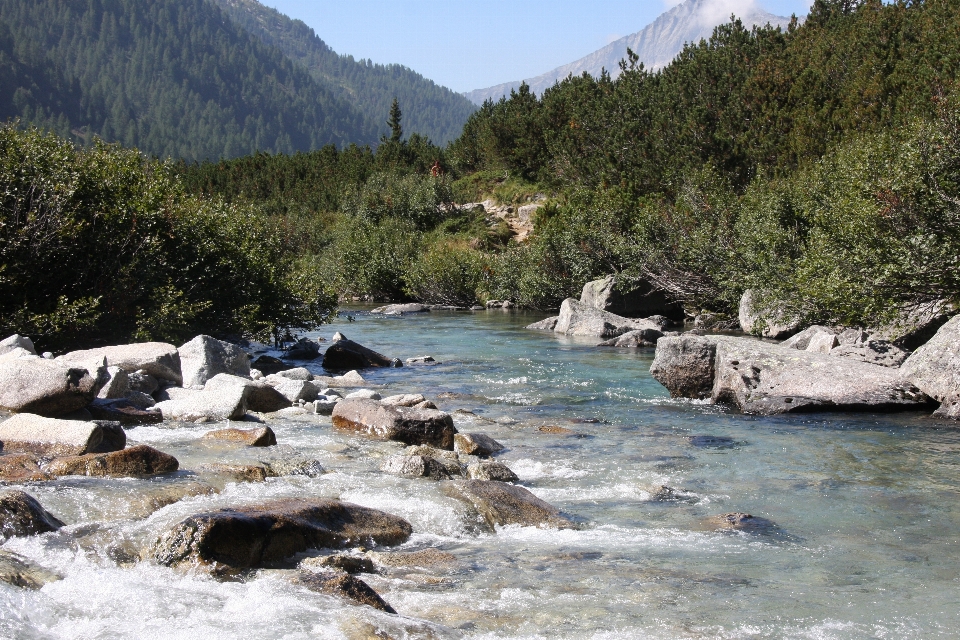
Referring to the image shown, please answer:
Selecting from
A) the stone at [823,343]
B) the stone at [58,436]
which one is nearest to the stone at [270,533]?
the stone at [58,436]

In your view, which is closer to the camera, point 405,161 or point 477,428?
point 477,428

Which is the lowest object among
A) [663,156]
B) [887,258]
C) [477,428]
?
[477,428]

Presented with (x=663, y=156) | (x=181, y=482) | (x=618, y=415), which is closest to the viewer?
(x=181, y=482)

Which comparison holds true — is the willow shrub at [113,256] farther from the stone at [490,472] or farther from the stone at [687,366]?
the stone at [687,366]

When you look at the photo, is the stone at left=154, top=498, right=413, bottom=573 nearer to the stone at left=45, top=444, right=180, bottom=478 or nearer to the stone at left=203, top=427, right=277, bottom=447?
the stone at left=45, top=444, right=180, bottom=478

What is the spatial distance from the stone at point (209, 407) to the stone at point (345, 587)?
22.0 ft

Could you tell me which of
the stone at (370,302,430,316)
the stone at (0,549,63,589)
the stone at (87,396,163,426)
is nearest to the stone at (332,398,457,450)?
the stone at (87,396,163,426)

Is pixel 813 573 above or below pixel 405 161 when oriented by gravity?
below

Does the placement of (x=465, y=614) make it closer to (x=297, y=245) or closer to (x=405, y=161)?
(x=297, y=245)

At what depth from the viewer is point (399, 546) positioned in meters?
7.35

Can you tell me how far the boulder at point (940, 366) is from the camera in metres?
12.7

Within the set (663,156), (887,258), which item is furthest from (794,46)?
(887,258)

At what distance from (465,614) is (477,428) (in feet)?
23.6

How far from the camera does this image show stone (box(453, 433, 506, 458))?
Answer: 11.1 m
